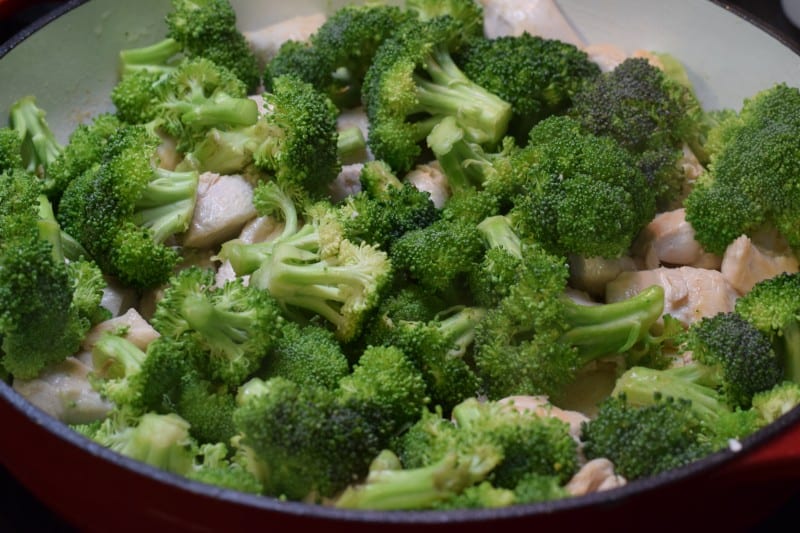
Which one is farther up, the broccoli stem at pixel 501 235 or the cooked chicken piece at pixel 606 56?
the cooked chicken piece at pixel 606 56

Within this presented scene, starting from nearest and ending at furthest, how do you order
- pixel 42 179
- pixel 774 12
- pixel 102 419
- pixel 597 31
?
pixel 102 419
pixel 42 179
pixel 597 31
pixel 774 12

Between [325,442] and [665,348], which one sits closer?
[325,442]

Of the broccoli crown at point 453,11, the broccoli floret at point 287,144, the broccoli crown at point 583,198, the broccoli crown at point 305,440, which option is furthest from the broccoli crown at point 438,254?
the broccoli crown at point 453,11

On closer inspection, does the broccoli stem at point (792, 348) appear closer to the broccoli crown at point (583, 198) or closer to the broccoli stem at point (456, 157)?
the broccoli crown at point (583, 198)

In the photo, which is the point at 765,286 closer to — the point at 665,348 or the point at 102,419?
the point at 665,348

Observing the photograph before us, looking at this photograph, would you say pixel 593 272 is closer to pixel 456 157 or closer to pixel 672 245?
pixel 672 245

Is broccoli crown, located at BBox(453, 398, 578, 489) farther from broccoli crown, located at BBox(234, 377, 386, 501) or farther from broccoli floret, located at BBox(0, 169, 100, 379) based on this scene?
broccoli floret, located at BBox(0, 169, 100, 379)

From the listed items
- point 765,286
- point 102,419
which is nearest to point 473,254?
point 765,286

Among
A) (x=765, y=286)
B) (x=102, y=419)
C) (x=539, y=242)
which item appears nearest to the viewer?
(x=102, y=419)
